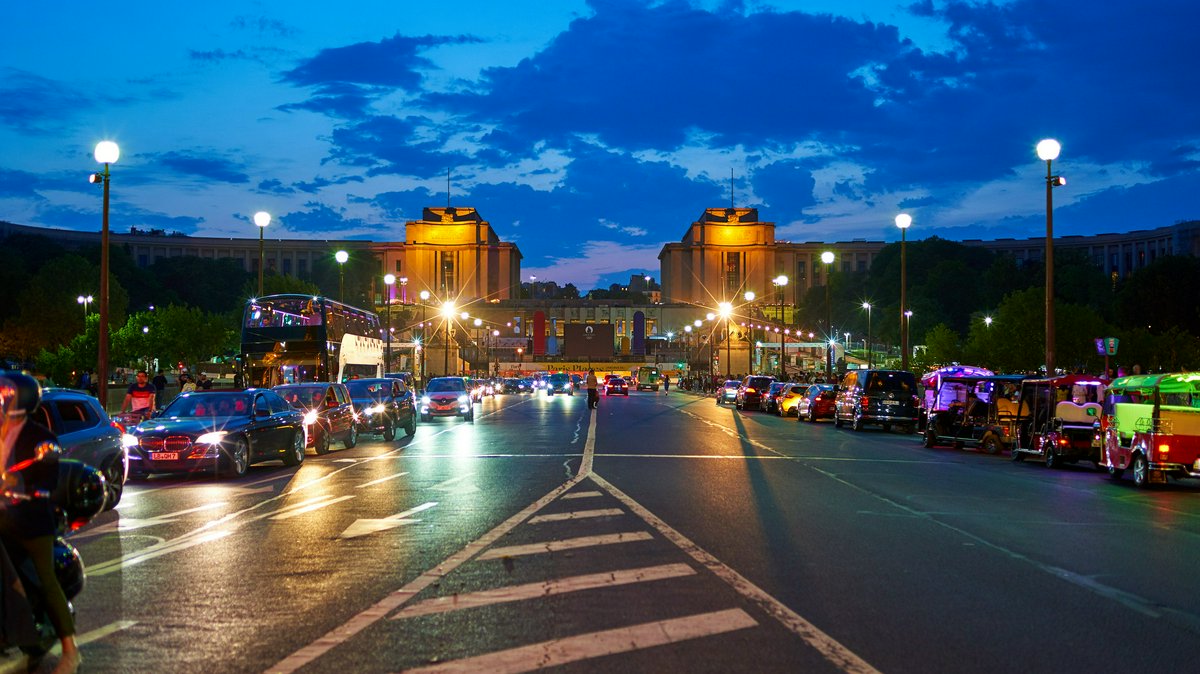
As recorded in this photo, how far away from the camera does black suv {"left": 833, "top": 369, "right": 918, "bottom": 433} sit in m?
36.0

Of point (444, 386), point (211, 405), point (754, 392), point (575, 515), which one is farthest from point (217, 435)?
point (754, 392)

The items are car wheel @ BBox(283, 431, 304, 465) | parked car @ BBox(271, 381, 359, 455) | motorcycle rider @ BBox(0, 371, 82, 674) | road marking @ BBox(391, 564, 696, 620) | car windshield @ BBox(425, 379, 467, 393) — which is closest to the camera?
motorcycle rider @ BBox(0, 371, 82, 674)

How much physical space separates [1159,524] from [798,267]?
178m

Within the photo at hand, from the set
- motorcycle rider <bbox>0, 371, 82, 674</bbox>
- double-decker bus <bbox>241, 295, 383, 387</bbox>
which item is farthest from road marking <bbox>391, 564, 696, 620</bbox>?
double-decker bus <bbox>241, 295, 383, 387</bbox>

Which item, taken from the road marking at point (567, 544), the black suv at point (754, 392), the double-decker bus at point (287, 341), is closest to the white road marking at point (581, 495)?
the road marking at point (567, 544)

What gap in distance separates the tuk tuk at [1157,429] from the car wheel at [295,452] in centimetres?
1447

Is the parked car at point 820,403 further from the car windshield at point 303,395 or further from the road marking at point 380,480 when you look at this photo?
the road marking at point 380,480

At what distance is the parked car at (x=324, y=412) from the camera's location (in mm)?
24688

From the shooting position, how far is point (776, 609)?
799 centimetres

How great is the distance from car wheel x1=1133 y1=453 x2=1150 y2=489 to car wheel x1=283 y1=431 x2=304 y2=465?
1457cm

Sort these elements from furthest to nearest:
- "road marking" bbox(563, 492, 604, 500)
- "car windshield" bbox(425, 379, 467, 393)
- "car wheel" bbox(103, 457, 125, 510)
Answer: "car windshield" bbox(425, 379, 467, 393)
"road marking" bbox(563, 492, 604, 500)
"car wheel" bbox(103, 457, 125, 510)

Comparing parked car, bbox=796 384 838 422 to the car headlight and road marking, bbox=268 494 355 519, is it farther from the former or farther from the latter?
road marking, bbox=268 494 355 519

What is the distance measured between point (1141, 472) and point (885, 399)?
17.9 metres

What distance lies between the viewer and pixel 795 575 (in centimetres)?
939
